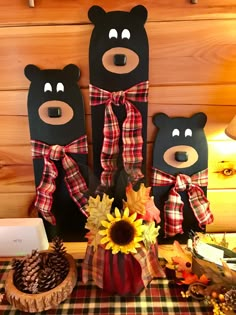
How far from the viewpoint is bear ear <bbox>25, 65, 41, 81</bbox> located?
901 millimetres

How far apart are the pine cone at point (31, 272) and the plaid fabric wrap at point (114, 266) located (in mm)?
126

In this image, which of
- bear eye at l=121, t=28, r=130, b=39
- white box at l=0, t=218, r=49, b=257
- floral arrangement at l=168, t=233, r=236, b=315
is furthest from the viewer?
white box at l=0, t=218, r=49, b=257

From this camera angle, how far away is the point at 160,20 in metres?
0.87

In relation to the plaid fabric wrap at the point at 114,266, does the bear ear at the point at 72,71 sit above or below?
above

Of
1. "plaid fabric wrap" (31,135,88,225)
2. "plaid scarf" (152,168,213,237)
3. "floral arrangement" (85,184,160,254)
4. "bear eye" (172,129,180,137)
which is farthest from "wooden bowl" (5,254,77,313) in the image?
"bear eye" (172,129,180,137)

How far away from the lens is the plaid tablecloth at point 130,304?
79cm

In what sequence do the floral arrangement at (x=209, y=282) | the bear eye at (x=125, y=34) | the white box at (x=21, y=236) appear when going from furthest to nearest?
the white box at (x=21, y=236)
the bear eye at (x=125, y=34)
the floral arrangement at (x=209, y=282)

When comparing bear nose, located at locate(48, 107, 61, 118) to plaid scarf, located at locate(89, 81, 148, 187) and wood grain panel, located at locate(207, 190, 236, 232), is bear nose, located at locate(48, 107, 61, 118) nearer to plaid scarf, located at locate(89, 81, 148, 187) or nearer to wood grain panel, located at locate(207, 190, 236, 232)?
plaid scarf, located at locate(89, 81, 148, 187)

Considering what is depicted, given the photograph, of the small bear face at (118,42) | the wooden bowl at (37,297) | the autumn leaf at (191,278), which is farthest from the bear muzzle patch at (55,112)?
the autumn leaf at (191,278)

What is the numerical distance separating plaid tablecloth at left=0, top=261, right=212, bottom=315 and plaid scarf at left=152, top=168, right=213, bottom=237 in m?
0.21

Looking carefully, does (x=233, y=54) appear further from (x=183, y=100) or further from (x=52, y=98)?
(x=52, y=98)

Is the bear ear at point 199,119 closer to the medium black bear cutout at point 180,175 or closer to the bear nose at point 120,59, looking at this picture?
the medium black bear cutout at point 180,175

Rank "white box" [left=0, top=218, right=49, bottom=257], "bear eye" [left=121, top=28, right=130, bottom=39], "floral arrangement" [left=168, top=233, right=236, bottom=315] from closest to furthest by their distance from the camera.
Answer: "floral arrangement" [left=168, top=233, right=236, bottom=315] → "bear eye" [left=121, top=28, right=130, bottom=39] → "white box" [left=0, top=218, right=49, bottom=257]

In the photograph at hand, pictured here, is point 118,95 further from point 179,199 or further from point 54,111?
point 179,199
